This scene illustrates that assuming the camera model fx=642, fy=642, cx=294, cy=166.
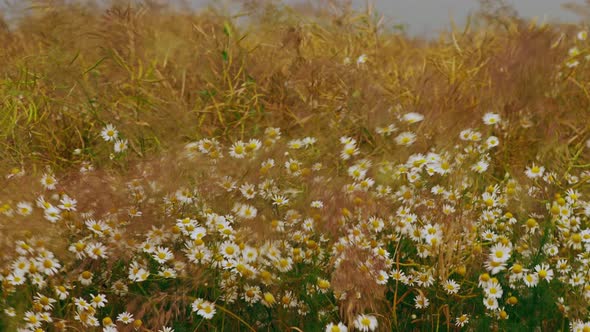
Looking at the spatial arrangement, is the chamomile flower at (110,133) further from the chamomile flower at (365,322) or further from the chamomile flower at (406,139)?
the chamomile flower at (365,322)

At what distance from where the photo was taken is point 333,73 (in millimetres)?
4668

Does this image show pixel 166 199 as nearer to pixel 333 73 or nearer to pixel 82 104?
pixel 82 104

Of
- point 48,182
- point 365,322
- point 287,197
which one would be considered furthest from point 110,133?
point 365,322

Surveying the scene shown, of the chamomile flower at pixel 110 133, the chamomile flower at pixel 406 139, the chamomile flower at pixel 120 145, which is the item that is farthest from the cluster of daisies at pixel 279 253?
the chamomile flower at pixel 110 133

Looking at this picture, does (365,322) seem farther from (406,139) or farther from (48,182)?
(48,182)

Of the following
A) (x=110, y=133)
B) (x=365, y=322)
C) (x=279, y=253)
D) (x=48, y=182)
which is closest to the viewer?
(x=365, y=322)

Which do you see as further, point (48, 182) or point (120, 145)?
point (120, 145)

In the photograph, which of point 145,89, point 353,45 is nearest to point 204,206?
point 145,89

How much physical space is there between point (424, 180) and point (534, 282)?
2.45 feet

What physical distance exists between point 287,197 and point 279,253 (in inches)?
16.9

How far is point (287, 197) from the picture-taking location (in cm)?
291

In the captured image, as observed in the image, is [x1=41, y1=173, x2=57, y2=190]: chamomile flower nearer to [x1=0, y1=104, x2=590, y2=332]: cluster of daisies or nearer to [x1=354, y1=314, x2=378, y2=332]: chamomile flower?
[x1=0, y1=104, x2=590, y2=332]: cluster of daisies

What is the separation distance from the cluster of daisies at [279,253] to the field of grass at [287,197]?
10 mm

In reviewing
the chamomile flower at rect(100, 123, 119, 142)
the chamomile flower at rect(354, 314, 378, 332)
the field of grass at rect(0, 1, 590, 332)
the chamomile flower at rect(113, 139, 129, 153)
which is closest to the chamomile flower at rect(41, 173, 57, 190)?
the field of grass at rect(0, 1, 590, 332)
